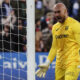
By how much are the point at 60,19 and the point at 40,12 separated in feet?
16.0

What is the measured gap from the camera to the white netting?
7.94 meters

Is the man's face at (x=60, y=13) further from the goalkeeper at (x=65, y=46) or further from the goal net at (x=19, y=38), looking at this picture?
the goal net at (x=19, y=38)

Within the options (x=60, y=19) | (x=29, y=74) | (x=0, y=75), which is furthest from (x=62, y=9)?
(x=0, y=75)

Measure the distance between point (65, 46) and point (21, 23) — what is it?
3887 millimetres

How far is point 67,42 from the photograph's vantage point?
5746 mm

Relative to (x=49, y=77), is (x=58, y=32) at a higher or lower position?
higher

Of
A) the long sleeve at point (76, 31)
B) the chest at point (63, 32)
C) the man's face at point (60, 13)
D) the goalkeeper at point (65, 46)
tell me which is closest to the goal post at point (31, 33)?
the goalkeeper at point (65, 46)

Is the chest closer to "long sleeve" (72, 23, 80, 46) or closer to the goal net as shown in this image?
"long sleeve" (72, 23, 80, 46)

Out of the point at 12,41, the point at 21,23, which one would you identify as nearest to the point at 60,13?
the point at 12,41

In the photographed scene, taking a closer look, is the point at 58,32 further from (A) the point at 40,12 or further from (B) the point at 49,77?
(A) the point at 40,12

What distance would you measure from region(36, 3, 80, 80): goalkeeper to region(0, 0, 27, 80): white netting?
160 cm

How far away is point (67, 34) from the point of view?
18.7 ft

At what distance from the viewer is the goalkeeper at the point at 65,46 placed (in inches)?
221

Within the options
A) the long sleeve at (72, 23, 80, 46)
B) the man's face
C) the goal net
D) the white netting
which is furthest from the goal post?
the white netting
